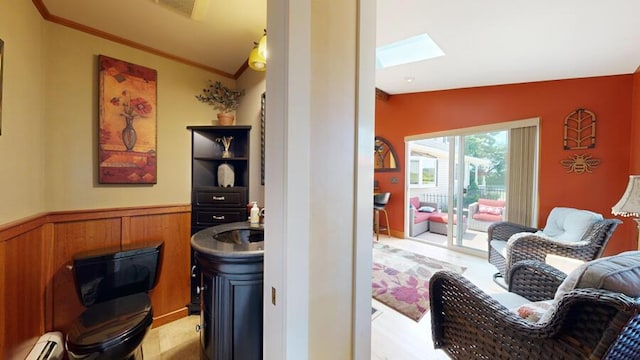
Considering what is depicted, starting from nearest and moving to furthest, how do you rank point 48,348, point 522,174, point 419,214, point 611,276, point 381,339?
point 611,276, point 48,348, point 381,339, point 522,174, point 419,214

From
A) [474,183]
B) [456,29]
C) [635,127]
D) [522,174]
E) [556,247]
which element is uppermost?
[456,29]

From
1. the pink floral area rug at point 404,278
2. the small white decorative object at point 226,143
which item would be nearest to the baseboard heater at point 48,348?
the small white decorative object at point 226,143

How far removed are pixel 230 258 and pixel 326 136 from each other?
0.77m

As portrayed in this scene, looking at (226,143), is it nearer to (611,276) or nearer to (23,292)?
(23,292)

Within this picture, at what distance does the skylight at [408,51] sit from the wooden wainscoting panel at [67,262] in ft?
11.0

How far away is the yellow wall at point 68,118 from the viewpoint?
4.39 feet

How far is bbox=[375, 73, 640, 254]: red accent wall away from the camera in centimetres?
277

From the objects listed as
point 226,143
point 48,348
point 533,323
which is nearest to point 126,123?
point 226,143

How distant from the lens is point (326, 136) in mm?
871

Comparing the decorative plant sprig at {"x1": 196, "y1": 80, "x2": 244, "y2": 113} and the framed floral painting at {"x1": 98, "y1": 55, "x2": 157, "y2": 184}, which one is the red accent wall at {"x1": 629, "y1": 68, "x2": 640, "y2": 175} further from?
the framed floral painting at {"x1": 98, "y1": 55, "x2": 157, "y2": 184}

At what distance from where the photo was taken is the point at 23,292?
1.43 meters

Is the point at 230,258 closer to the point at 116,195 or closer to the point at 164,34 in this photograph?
the point at 116,195

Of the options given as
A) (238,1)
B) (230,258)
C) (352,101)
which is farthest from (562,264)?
(238,1)

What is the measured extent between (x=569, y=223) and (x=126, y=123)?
4.39 metres
